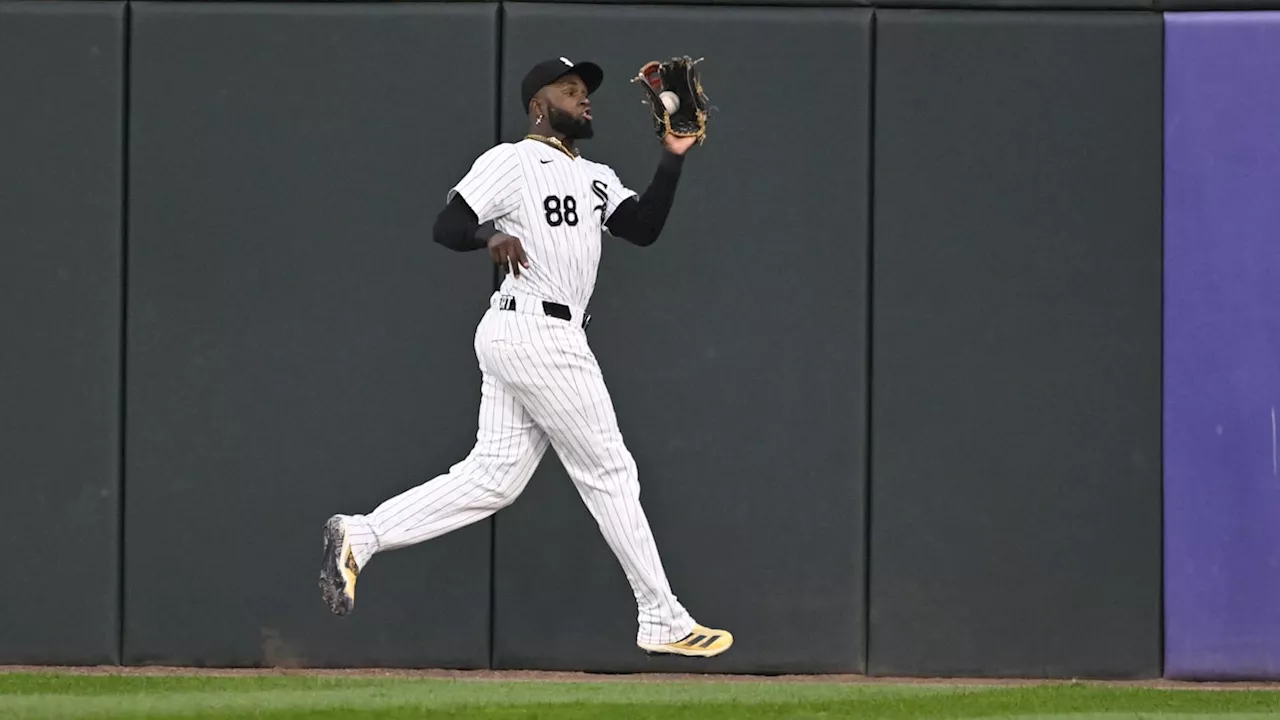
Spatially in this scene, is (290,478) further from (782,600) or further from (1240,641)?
(1240,641)

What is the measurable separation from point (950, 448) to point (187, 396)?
2.66 metres

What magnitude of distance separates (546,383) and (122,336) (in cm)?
181

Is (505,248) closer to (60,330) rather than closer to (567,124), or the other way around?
(567,124)

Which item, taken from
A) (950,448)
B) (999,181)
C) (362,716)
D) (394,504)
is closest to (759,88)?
(999,181)

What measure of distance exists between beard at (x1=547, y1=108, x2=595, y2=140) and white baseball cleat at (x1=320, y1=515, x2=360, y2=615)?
136 centimetres

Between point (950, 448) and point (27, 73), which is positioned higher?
point (27, 73)

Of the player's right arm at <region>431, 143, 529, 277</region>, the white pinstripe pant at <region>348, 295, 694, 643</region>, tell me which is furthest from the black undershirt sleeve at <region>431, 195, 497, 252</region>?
the white pinstripe pant at <region>348, 295, 694, 643</region>

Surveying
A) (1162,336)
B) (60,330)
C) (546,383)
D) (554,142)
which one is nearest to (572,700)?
(546,383)

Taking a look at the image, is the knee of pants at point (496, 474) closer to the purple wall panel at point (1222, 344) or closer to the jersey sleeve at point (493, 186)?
the jersey sleeve at point (493, 186)

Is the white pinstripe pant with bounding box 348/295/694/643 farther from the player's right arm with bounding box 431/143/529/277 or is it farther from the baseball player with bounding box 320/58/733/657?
the player's right arm with bounding box 431/143/529/277

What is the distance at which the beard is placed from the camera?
18.8 feet

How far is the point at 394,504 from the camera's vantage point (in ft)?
18.6

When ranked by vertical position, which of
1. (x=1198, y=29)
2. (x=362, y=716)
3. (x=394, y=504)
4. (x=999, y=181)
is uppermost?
(x=1198, y=29)

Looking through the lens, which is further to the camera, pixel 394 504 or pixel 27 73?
pixel 27 73
